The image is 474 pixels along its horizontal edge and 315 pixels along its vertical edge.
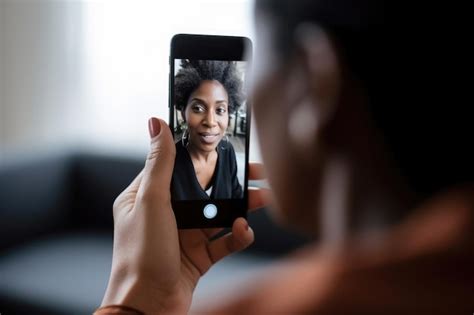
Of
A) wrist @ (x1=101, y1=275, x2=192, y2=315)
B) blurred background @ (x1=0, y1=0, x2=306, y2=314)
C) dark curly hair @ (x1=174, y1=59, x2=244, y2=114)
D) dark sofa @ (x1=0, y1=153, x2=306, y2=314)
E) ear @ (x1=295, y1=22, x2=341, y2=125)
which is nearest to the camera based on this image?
ear @ (x1=295, y1=22, x2=341, y2=125)

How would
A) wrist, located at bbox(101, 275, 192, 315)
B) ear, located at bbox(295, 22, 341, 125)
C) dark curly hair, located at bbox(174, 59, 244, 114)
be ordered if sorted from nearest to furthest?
1. ear, located at bbox(295, 22, 341, 125)
2. wrist, located at bbox(101, 275, 192, 315)
3. dark curly hair, located at bbox(174, 59, 244, 114)

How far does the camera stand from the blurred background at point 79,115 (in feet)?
6.25

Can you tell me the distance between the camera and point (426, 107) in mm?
352

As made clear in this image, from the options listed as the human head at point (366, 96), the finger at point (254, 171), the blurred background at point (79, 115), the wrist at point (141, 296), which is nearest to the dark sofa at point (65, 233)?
the blurred background at point (79, 115)

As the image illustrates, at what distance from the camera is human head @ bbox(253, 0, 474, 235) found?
0.34 metres

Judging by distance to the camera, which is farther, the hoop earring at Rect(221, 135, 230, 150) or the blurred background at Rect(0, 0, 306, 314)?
the blurred background at Rect(0, 0, 306, 314)

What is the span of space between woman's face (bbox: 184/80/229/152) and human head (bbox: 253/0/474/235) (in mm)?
538

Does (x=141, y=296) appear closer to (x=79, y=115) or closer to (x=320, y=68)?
(x=320, y=68)

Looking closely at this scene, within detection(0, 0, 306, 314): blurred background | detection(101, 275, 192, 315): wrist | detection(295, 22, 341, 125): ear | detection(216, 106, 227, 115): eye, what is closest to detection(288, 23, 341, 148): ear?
detection(295, 22, 341, 125): ear

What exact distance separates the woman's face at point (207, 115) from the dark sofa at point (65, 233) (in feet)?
2.77

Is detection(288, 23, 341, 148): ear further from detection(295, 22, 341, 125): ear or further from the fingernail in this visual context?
the fingernail

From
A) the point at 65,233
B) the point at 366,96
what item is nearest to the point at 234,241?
the point at 366,96

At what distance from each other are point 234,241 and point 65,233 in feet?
4.41

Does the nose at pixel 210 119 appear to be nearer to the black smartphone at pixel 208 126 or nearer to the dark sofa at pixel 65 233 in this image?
the black smartphone at pixel 208 126
